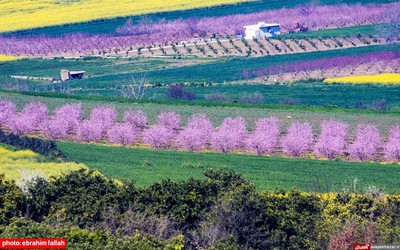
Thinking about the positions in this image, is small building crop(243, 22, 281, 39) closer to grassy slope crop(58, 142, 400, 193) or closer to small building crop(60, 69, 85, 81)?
small building crop(60, 69, 85, 81)

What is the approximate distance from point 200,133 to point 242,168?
29.0 feet

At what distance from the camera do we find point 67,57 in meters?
110

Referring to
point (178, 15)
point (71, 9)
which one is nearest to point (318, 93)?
point (178, 15)

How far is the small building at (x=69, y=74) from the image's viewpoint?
9331 cm

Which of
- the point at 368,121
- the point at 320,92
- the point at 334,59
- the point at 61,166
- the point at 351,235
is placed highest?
the point at 334,59

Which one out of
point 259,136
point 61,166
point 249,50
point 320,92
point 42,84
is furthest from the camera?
point 249,50

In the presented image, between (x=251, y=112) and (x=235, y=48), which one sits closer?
(x=251, y=112)

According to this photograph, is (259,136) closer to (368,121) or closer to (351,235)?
(368,121)

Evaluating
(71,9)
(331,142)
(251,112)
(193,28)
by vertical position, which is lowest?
(331,142)

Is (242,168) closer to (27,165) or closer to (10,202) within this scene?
(27,165)

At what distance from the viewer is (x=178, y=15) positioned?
443 feet

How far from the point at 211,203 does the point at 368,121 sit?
3044 cm

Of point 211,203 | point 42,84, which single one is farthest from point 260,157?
point 42,84

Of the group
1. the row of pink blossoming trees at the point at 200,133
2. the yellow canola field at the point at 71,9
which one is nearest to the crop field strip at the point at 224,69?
the row of pink blossoming trees at the point at 200,133
